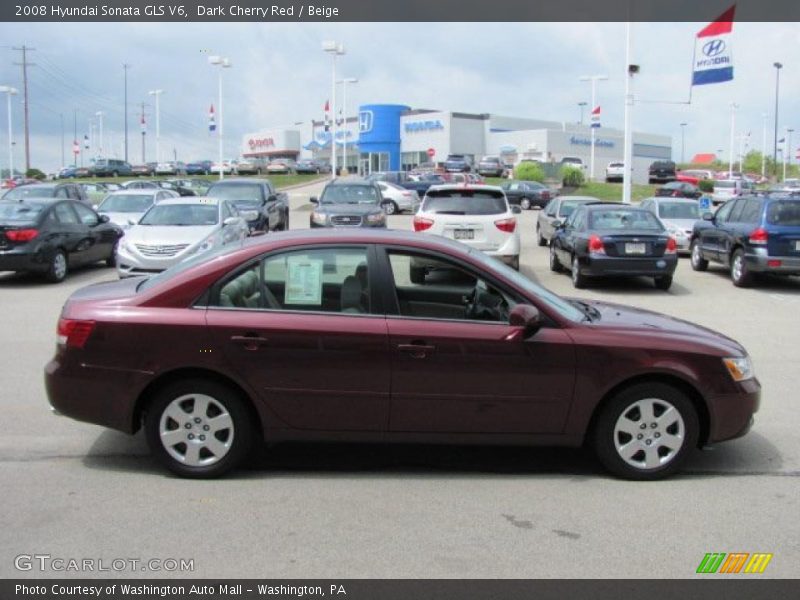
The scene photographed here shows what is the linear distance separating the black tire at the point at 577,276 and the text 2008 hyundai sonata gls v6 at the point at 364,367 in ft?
31.9

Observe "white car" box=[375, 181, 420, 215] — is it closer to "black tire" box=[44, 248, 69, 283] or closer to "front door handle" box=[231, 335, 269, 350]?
"black tire" box=[44, 248, 69, 283]

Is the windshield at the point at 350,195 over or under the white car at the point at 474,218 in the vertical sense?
over

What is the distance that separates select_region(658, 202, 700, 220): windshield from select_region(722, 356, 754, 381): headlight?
54.3 feet

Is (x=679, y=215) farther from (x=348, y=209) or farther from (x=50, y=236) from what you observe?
(x=50, y=236)

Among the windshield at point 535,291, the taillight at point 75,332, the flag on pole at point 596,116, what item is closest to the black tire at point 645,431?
the windshield at point 535,291

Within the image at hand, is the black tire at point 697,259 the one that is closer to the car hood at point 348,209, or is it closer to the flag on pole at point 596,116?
the car hood at point 348,209

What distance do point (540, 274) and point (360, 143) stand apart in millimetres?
72054

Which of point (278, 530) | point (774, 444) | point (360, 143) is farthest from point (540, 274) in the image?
point (360, 143)

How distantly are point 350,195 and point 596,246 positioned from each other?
8.87 meters

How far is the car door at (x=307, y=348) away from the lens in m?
5.16

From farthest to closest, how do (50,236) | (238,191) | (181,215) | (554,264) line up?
Result: (238,191)
(554,264)
(181,215)
(50,236)

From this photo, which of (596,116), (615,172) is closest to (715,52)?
(596,116)

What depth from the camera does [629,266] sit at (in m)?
14.6
